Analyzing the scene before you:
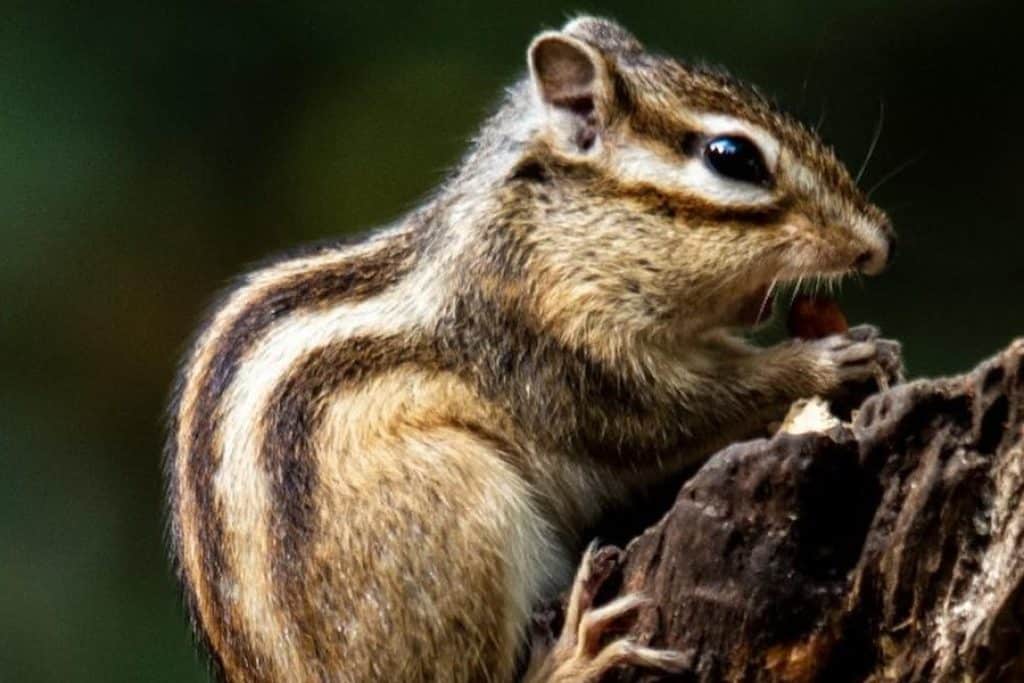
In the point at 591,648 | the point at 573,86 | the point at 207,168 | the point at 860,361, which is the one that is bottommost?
the point at 591,648

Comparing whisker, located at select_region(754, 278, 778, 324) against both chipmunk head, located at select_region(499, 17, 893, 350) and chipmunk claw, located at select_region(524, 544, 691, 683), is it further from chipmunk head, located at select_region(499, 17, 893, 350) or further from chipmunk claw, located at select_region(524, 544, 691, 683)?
chipmunk claw, located at select_region(524, 544, 691, 683)

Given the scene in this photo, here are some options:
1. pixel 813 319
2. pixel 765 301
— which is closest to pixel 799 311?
pixel 813 319

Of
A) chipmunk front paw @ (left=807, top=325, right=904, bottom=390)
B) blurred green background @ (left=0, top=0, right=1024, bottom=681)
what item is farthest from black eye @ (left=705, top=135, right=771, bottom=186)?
blurred green background @ (left=0, top=0, right=1024, bottom=681)

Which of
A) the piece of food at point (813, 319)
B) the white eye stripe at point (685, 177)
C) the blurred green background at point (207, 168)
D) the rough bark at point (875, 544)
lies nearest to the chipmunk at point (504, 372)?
the white eye stripe at point (685, 177)

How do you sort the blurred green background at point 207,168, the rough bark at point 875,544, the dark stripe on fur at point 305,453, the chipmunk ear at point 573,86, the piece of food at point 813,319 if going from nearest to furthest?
the rough bark at point 875,544 → the dark stripe on fur at point 305,453 → the chipmunk ear at point 573,86 → the piece of food at point 813,319 → the blurred green background at point 207,168

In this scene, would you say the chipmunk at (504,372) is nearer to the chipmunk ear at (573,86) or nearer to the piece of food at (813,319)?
the chipmunk ear at (573,86)

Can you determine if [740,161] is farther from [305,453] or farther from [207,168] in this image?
[207,168]

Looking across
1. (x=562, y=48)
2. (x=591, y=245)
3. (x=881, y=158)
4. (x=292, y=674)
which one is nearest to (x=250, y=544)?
(x=292, y=674)
